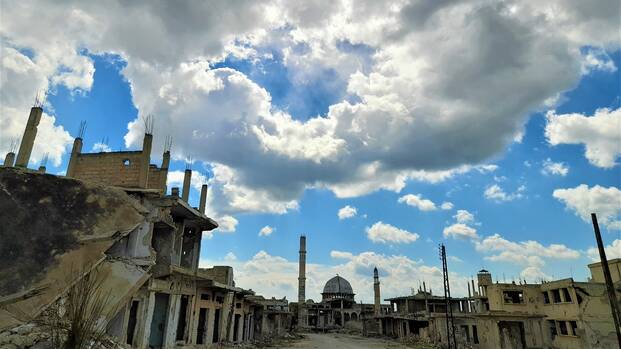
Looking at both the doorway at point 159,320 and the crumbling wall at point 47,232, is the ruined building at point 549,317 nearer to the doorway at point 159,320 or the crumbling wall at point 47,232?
the doorway at point 159,320

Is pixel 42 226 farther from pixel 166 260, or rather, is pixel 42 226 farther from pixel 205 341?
pixel 205 341

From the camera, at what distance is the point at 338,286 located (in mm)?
81500

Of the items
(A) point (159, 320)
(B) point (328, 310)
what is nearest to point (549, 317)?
(A) point (159, 320)

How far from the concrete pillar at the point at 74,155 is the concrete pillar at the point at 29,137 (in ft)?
6.09

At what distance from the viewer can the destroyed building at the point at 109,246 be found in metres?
11.9

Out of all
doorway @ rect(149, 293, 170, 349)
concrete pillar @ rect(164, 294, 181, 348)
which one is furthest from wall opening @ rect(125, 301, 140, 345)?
concrete pillar @ rect(164, 294, 181, 348)

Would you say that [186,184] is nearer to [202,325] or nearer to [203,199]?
[203,199]

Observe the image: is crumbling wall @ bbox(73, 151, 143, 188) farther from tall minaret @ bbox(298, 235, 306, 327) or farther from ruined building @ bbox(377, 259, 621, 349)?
tall minaret @ bbox(298, 235, 306, 327)

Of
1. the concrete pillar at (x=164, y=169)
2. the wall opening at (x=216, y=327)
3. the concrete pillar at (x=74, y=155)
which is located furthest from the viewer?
the wall opening at (x=216, y=327)

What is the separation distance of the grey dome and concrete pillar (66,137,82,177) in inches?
2705

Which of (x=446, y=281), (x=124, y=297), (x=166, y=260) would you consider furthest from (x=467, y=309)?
(x=124, y=297)

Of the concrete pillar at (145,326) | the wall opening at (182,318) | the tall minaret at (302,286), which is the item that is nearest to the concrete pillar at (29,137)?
the concrete pillar at (145,326)

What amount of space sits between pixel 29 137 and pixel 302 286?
61687mm

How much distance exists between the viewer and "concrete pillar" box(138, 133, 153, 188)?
18.0 meters
